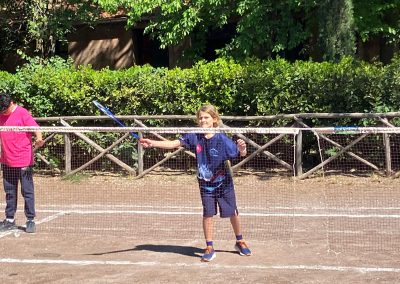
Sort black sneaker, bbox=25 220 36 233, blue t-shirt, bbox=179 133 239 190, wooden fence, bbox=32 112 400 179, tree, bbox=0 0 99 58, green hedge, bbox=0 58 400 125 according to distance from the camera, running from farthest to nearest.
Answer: tree, bbox=0 0 99 58 < green hedge, bbox=0 58 400 125 < wooden fence, bbox=32 112 400 179 < black sneaker, bbox=25 220 36 233 < blue t-shirt, bbox=179 133 239 190

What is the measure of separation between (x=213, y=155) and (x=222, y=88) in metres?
5.83

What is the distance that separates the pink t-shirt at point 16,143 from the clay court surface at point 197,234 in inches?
38.4

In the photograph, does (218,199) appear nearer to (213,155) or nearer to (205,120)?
(213,155)

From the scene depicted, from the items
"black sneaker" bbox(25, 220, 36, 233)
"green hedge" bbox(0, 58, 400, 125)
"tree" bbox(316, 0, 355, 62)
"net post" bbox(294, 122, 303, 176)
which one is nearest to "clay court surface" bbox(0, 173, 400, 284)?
"black sneaker" bbox(25, 220, 36, 233)

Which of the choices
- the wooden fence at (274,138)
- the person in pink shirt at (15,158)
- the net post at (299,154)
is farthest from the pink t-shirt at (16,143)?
the net post at (299,154)

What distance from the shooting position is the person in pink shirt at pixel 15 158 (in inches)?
326

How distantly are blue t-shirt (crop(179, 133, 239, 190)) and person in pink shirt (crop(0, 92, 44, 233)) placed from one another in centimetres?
248

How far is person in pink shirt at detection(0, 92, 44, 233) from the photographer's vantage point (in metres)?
8.29

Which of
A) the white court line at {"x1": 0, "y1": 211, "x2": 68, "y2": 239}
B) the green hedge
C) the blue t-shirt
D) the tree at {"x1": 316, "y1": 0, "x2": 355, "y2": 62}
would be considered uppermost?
the tree at {"x1": 316, "y1": 0, "x2": 355, "y2": 62}

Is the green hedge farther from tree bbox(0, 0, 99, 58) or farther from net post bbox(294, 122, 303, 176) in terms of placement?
tree bbox(0, 0, 99, 58)

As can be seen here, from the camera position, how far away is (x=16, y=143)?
8.30 m

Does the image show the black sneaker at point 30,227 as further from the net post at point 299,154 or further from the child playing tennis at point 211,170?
the net post at point 299,154

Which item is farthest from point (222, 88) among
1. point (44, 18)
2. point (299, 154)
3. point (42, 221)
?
point (44, 18)

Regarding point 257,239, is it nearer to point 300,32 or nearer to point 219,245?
point 219,245
